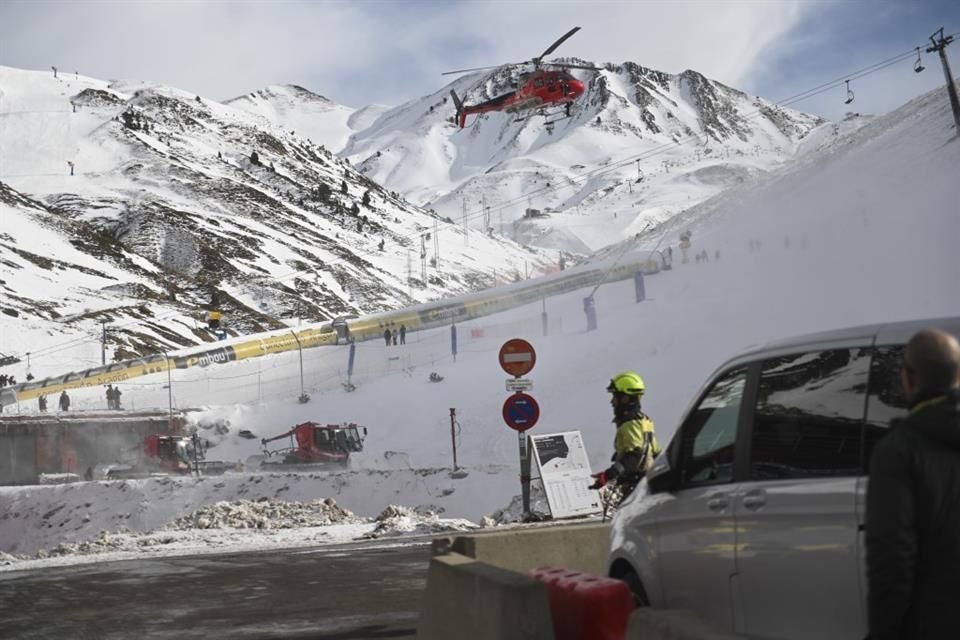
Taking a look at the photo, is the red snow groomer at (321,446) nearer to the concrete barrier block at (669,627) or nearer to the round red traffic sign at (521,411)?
the round red traffic sign at (521,411)

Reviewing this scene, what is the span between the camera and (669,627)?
13.6 feet

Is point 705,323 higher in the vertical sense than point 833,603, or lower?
higher

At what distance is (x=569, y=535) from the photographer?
9047 mm

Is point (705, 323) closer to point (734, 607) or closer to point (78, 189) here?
point (734, 607)

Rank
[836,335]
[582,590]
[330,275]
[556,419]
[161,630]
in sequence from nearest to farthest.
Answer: [836,335] → [582,590] → [161,630] → [556,419] → [330,275]

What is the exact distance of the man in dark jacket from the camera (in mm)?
3422

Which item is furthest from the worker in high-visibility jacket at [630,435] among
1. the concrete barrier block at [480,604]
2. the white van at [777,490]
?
the white van at [777,490]

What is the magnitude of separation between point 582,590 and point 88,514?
1173 inches

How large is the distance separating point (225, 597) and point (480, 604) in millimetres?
6083

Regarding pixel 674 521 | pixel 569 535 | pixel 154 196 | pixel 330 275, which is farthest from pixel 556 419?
pixel 154 196

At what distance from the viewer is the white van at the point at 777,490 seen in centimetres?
442

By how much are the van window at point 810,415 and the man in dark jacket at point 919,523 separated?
96cm

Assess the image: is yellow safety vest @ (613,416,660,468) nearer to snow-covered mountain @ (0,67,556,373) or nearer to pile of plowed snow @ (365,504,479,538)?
pile of plowed snow @ (365,504,479,538)

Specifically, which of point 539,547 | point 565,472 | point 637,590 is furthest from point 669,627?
Answer: point 565,472
